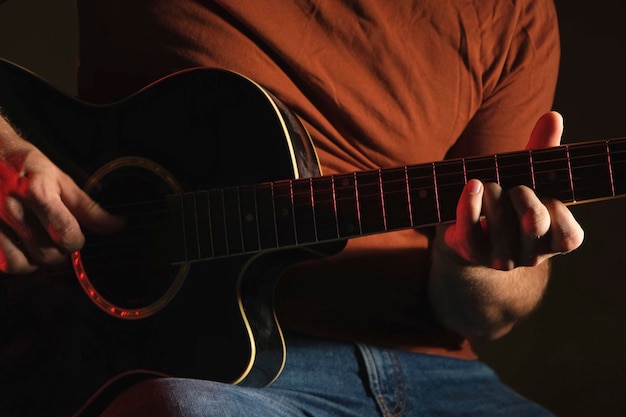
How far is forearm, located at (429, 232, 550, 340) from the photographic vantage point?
1042 millimetres

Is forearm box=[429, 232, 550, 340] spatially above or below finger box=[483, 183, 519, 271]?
below

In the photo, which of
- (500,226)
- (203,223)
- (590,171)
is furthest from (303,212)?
(590,171)

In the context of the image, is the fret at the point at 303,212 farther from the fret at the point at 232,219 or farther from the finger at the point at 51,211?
the finger at the point at 51,211

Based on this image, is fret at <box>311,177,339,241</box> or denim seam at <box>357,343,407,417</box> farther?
denim seam at <box>357,343,407,417</box>

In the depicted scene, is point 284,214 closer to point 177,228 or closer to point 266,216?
point 266,216

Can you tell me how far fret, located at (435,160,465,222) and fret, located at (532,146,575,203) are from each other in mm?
91

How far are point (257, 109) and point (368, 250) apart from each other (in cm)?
36

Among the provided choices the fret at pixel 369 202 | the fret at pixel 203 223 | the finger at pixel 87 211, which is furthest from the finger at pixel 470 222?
the finger at pixel 87 211

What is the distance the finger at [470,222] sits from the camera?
0.75 metres

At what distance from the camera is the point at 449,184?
789 millimetres

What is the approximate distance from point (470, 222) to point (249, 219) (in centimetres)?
29

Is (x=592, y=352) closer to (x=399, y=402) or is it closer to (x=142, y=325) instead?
(x=399, y=402)

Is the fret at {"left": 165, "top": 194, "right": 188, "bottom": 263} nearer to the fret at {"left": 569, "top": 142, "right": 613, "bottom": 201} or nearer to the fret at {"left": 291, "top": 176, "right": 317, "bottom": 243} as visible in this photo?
the fret at {"left": 291, "top": 176, "right": 317, "bottom": 243}

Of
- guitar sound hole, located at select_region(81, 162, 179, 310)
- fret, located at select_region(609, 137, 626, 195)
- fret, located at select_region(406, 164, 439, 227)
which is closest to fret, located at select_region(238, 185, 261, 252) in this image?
guitar sound hole, located at select_region(81, 162, 179, 310)
